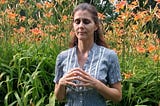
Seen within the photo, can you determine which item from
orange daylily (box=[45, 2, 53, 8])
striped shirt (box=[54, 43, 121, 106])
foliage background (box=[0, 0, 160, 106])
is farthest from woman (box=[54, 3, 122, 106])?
orange daylily (box=[45, 2, 53, 8])

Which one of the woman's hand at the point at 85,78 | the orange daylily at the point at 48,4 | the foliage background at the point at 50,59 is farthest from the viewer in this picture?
the orange daylily at the point at 48,4

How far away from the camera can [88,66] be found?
2.39m

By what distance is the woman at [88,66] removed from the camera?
7.73 ft

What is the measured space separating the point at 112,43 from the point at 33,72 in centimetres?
152

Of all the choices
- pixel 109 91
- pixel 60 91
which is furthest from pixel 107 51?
pixel 60 91

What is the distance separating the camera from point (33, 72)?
3914 mm

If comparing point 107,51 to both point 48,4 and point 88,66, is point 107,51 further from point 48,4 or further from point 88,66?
point 48,4

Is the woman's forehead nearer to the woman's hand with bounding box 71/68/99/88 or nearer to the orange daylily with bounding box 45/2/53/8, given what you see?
the woman's hand with bounding box 71/68/99/88

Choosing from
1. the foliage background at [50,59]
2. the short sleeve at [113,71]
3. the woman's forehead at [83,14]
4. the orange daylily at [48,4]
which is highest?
the woman's forehead at [83,14]

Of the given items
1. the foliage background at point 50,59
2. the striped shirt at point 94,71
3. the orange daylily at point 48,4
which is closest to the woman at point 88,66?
the striped shirt at point 94,71

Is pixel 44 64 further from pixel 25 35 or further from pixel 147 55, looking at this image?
pixel 147 55

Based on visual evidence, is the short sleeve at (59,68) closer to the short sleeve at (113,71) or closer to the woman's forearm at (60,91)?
the woman's forearm at (60,91)

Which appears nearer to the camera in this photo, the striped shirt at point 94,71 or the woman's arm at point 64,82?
the woman's arm at point 64,82

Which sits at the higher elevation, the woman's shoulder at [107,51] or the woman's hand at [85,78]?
the woman's shoulder at [107,51]
